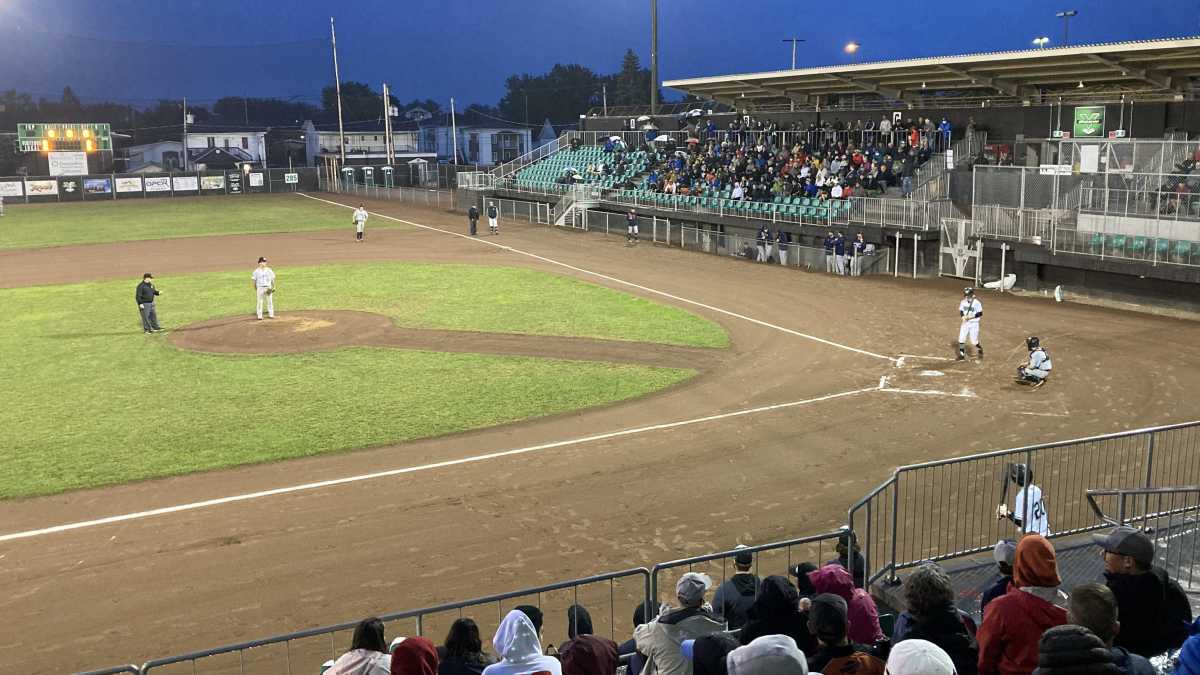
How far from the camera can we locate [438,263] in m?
41.5

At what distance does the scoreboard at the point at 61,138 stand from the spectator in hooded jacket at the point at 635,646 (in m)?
94.5

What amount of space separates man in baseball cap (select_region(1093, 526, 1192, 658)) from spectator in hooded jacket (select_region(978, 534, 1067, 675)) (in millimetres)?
761

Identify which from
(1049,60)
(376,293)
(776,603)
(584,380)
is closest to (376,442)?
(584,380)

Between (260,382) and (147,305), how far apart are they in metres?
7.63

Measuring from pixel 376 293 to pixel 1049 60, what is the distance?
2525cm

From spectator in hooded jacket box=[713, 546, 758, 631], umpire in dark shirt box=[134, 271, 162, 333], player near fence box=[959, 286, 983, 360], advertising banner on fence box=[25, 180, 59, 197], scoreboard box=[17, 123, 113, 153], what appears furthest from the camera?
scoreboard box=[17, 123, 113, 153]

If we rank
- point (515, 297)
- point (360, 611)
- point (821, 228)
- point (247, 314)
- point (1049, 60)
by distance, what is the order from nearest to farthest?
point (360, 611), point (247, 314), point (515, 297), point (1049, 60), point (821, 228)

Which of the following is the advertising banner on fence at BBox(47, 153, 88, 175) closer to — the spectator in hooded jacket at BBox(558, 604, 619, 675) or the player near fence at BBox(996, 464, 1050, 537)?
the player near fence at BBox(996, 464, 1050, 537)

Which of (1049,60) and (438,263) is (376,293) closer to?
(438,263)

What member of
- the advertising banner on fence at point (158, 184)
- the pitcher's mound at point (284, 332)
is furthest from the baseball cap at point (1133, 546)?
the advertising banner on fence at point (158, 184)

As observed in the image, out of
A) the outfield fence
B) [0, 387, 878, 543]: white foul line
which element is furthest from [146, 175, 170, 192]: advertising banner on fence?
[0, 387, 878, 543]: white foul line

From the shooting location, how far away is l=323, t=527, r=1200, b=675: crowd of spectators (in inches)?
187

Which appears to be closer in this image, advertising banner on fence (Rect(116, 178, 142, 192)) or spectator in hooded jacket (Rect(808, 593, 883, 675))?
spectator in hooded jacket (Rect(808, 593, 883, 675))

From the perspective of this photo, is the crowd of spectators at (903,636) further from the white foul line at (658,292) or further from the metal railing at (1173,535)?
the white foul line at (658,292)
